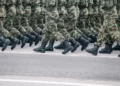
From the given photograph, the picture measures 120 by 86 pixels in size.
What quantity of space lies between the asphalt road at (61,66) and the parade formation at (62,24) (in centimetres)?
23

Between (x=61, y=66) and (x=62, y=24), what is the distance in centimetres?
74

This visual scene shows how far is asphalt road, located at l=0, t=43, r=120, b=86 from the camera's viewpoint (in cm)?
564

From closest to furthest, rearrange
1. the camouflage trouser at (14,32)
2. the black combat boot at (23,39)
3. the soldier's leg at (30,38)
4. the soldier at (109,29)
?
the soldier at (109,29), the camouflage trouser at (14,32), the black combat boot at (23,39), the soldier's leg at (30,38)

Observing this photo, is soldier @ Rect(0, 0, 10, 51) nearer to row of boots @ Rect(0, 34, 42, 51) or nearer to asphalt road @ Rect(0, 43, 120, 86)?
row of boots @ Rect(0, 34, 42, 51)

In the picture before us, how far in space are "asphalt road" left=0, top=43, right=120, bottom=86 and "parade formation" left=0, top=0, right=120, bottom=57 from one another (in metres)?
0.23

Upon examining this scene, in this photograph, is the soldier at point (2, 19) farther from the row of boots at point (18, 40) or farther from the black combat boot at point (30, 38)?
the black combat boot at point (30, 38)

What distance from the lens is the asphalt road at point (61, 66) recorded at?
5.64 meters

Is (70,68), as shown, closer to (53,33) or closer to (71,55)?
(71,55)

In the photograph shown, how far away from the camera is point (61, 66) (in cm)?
584

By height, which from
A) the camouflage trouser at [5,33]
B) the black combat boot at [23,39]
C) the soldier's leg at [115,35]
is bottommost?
the black combat boot at [23,39]

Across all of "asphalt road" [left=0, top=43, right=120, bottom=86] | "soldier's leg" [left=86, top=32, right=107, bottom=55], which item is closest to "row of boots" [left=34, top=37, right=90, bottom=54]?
"asphalt road" [left=0, top=43, right=120, bottom=86]

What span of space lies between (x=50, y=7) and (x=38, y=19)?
1567 mm

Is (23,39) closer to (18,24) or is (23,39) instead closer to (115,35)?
(18,24)

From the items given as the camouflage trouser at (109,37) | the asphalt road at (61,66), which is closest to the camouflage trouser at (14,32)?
the asphalt road at (61,66)
